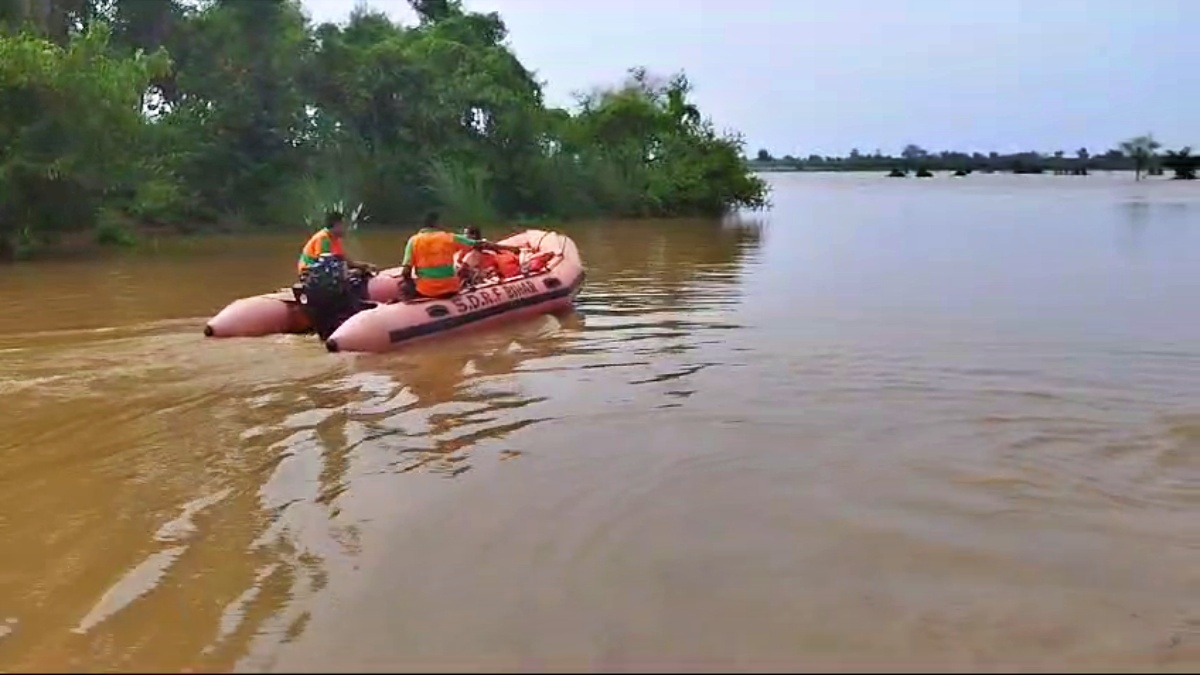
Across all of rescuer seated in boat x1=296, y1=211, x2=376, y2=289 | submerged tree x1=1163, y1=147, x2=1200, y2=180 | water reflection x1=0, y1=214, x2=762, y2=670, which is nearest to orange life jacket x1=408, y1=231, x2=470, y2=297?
water reflection x1=0, y1=214, x2=762, y2=670

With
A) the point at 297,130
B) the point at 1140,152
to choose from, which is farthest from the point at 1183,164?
the point at 297,130

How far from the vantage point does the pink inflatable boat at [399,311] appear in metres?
9.45

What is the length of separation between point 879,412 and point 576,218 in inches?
992

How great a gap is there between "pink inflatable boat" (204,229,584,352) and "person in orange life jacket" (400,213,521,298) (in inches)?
6.4

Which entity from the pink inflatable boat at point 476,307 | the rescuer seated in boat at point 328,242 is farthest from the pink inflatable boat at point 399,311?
the rescuer seated in boat at point 328,242

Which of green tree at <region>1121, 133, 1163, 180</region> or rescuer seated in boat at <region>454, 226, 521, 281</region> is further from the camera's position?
green tree at <region>1121, 133, 1163, 180</region>

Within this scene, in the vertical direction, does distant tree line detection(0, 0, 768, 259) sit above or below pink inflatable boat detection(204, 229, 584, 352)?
above

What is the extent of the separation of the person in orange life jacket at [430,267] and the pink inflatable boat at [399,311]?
16cm

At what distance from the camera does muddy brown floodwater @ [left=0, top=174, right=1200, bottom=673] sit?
13.0 ft

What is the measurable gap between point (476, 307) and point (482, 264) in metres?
1.64

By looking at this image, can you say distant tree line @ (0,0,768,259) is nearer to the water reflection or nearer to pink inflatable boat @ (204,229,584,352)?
the water reflection

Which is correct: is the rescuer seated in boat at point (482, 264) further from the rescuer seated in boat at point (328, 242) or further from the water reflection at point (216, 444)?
the rescuer seated in boat at point (328, 242)

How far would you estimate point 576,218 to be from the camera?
32.2m

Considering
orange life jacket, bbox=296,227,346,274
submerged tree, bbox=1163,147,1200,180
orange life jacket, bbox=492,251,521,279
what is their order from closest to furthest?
orange life jacket, bbox=296,227,346,274
orange life jacket, bbox=492,251,521,279
submerged tree, bbox=1163,147,1200,180
